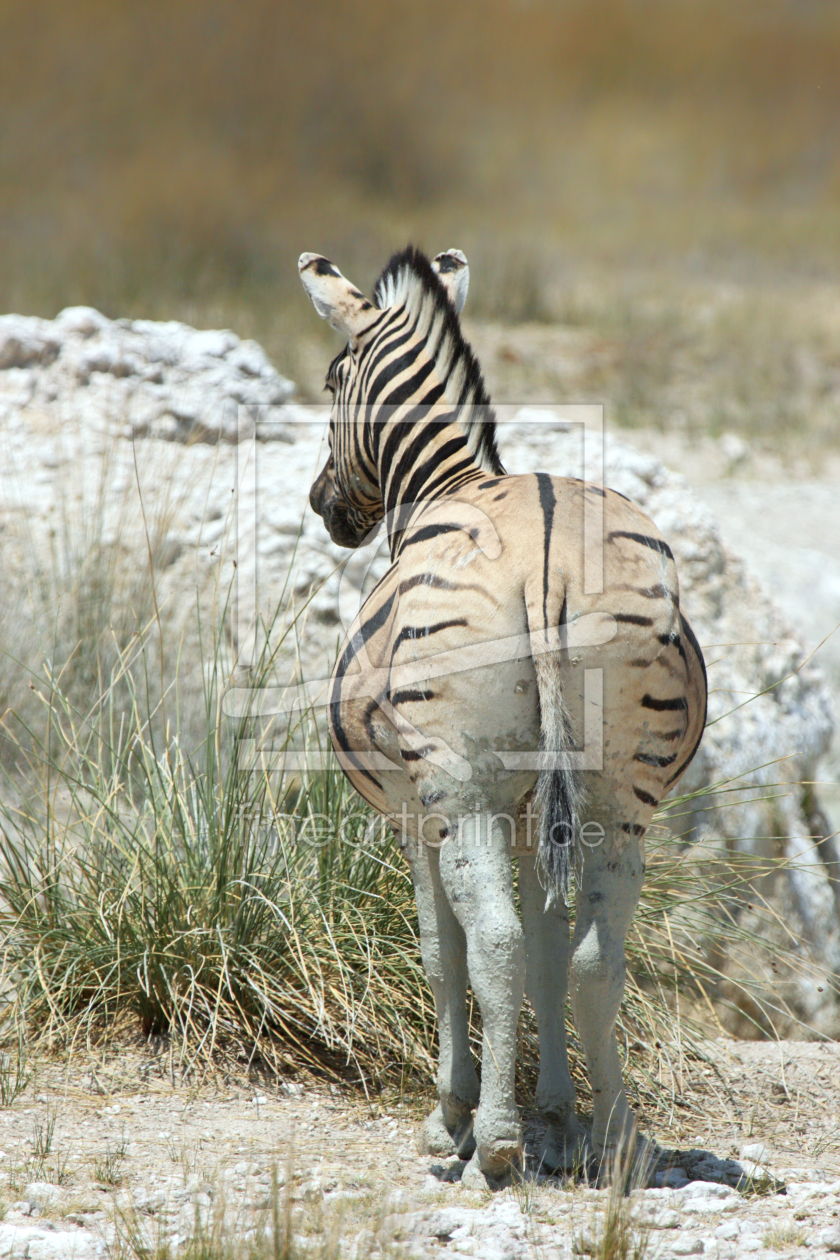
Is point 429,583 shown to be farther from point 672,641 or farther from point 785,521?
point 785,521

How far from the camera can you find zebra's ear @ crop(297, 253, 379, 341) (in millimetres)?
2947

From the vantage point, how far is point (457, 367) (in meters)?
2.73

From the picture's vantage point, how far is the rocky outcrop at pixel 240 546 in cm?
455

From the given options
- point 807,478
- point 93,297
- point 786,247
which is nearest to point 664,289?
point 786,247

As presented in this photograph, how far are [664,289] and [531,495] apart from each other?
565 inches

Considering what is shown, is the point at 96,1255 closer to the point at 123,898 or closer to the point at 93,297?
the point at 123,898

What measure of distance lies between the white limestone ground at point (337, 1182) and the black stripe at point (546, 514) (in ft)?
4.05

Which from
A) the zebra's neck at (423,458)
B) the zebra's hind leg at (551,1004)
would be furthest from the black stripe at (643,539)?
the zebra's hind leg at (551,1004)

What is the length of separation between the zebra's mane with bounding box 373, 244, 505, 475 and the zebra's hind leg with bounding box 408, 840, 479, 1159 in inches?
40.9

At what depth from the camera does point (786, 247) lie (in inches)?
614

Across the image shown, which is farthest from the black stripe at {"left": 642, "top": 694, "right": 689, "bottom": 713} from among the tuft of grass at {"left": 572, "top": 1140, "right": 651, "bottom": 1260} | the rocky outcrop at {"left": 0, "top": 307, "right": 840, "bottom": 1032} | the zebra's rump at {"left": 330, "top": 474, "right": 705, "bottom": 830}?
the rocky outcrop at {"left": 0, "top": 307, "right": 840, "bottom": 1032}

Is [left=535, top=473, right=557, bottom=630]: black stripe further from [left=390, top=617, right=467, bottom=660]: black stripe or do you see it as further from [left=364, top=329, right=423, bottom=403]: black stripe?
[left=364, top=329, right=423, bottom=403]: black stripe

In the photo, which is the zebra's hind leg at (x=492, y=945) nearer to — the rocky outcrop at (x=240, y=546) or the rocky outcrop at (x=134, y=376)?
the rocky outcrop at (x=240, y=546)

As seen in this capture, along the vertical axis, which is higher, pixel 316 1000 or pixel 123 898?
pixel 123 898
